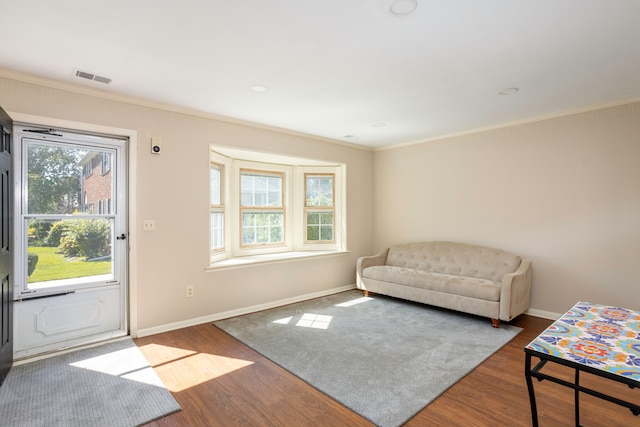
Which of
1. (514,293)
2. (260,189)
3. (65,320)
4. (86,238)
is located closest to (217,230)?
(260,189)

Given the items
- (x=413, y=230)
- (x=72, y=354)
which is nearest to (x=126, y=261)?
(x=72, y=354)

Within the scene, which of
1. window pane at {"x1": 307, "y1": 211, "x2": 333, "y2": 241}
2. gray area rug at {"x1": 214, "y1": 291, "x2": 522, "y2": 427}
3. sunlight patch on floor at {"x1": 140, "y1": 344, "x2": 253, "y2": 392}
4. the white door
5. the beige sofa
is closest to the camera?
gray area rug at {"x1": 214, "y1": 291, "x2": 522, "y2": 427}

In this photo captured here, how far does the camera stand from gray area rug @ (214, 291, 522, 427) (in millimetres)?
2334

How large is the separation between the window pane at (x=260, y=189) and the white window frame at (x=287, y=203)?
9 cm

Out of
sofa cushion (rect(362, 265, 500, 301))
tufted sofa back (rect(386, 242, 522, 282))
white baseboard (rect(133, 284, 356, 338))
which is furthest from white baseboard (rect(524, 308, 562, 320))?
white baseboard (rect(133, 284, 356, 338))

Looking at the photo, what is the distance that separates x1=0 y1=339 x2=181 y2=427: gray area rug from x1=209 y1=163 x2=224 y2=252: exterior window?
6.19ft

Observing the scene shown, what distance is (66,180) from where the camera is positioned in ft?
10.1

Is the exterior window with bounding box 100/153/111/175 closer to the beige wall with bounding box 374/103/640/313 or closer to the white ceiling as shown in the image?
the white ceiling

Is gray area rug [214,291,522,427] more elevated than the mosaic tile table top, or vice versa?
the mosaic tile table top

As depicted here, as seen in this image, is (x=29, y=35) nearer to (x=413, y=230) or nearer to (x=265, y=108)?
(x=265, y=108)

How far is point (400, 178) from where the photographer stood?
5.52 m

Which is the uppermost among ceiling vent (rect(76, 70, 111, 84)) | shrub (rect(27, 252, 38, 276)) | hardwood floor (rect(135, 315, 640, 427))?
ceiling vent (rect(76, 70, 111, 84))

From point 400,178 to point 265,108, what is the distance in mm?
2758

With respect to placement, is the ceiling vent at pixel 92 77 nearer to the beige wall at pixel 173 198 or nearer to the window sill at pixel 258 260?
the beige wall at pixel 173 198
